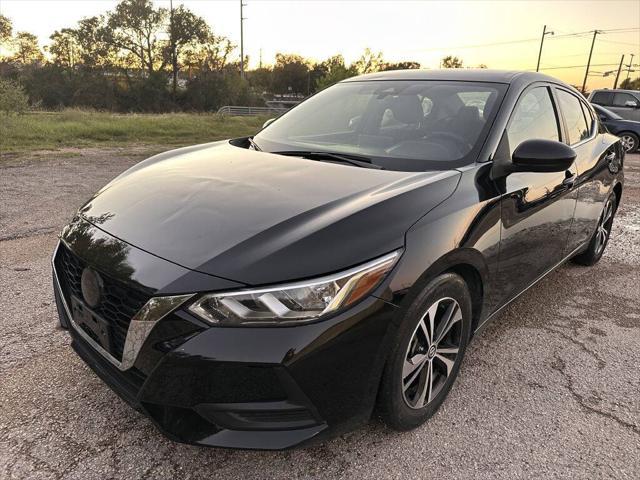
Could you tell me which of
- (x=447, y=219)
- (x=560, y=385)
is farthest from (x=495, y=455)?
(x=447, y=219)

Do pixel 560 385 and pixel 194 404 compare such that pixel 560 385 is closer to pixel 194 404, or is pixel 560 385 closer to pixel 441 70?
pixel 194 404

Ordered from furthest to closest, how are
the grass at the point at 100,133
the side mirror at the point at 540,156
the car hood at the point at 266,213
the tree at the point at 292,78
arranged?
the tree at the point at 292,78 < the grass at the point at 100,133 < the side mirror at the point at 540,156 < the car hood at the point at 266,213

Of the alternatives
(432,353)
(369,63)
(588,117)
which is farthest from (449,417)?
(369,63)

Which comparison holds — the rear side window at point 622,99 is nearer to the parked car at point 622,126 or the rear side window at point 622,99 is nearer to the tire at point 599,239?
the parked car at point 622,126

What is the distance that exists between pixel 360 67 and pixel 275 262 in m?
48.4

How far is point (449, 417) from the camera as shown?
7.45ft

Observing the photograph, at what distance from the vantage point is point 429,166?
245 cm

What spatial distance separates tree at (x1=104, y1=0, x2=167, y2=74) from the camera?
48.3 meters

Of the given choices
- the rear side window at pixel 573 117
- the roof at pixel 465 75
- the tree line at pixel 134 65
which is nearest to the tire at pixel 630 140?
the rear side window at pixel 573 117

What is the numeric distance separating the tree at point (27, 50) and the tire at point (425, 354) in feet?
203

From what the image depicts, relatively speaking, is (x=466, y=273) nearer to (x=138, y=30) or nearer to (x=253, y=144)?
(x=253, y=144)

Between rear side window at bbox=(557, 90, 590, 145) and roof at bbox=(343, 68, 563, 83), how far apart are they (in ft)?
0.51

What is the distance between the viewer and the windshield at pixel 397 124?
102 inches

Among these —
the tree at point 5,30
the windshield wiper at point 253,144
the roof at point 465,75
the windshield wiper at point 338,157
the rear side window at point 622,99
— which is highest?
the tree at point 5,30
